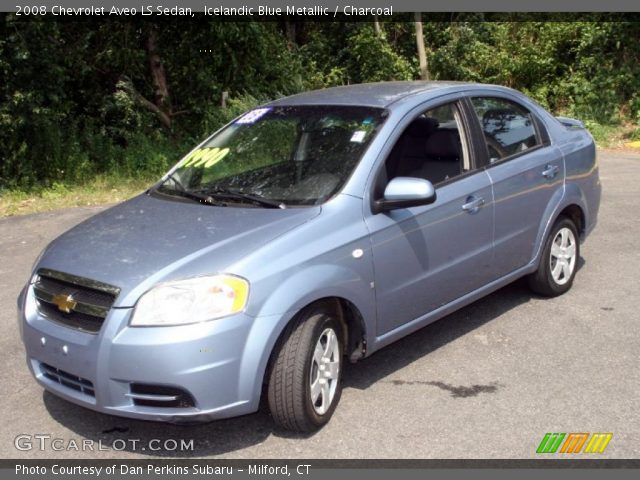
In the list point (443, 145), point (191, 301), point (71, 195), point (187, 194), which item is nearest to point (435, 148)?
point (443, 145)

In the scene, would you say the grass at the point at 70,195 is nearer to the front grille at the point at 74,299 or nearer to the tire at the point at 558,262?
the front grille at the point at 74,299

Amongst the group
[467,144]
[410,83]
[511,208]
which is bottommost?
[511,208]

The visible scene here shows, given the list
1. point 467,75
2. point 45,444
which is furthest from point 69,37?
point 45,444

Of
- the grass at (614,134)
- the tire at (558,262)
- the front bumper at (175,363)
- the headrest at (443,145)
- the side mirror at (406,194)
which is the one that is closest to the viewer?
the front bumper at (175,363)

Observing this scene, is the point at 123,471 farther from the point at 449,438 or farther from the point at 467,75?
the point at 467,75

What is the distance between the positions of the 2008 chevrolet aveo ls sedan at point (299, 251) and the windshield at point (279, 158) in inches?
0.5

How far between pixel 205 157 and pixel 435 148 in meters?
1.52

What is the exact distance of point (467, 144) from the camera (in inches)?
198

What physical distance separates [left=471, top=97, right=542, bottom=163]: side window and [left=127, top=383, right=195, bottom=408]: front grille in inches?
105

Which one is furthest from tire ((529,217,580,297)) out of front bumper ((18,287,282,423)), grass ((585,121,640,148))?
grass ((585,121,640,148))

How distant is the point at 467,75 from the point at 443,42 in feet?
6.07

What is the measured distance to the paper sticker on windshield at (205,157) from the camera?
197 inches

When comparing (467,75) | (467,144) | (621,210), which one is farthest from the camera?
(467,75)

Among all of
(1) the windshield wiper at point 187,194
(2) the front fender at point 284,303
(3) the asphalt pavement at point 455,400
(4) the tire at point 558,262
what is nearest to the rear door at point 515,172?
(4) the tire at point 558,262
